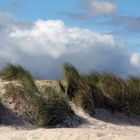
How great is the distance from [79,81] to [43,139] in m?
4.63

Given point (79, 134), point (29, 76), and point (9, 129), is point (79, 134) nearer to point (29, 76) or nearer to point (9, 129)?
point (9, 129)

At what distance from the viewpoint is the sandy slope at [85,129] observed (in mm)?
13797

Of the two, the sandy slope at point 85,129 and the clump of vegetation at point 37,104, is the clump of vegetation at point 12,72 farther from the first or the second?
the sandy slope at point 85,129

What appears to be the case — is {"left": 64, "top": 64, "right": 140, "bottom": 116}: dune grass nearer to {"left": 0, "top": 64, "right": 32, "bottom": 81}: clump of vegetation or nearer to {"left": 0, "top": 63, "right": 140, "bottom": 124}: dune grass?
{"left": 0, "top": 63, "right": 140, "bottom": 124}: dune grass

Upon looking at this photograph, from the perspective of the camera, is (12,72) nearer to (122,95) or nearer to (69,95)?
(69,95)

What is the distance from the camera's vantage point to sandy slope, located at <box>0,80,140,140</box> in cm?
1380

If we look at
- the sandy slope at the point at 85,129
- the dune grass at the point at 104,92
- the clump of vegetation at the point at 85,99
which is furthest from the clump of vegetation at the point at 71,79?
the sandy slope at the point at 85,129

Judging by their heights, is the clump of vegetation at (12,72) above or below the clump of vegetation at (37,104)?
above

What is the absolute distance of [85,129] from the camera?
14.4 metres

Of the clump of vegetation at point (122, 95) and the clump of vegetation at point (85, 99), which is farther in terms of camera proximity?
the clump of vegetation at point (122, 95)

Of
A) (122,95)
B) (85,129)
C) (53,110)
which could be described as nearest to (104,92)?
(122,95)

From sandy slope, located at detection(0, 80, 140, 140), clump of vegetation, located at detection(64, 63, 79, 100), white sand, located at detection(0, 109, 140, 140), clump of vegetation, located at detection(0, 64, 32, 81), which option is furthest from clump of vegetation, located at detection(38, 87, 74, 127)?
clump of vegetation, located at detection(0, 64, 32, 81)

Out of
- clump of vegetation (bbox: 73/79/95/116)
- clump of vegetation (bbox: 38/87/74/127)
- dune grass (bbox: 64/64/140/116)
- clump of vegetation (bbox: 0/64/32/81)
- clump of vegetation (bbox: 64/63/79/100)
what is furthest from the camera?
clump of vegetation (bbox: 0/64/32/81)

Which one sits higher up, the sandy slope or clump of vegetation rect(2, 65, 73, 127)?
clump of vegetation rect(2, 65, 73, 127)
